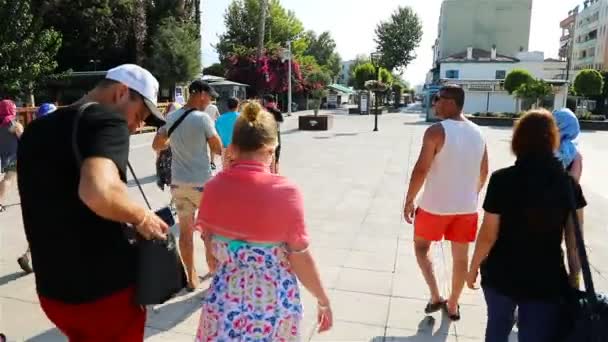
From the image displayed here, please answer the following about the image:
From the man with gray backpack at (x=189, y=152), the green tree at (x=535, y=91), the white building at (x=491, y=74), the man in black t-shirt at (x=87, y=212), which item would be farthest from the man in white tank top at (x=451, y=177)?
the white building at (x=491, y=74)

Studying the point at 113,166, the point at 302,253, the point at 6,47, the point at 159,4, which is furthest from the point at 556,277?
the point at 159,4

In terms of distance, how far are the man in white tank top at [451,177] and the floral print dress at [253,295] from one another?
1.65 metres

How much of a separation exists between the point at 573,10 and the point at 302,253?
321 ft

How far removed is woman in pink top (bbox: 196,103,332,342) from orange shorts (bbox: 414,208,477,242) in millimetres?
1556

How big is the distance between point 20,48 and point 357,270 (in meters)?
15.1

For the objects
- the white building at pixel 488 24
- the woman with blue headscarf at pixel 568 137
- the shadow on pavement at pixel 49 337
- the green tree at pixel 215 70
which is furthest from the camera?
the white building at pixel 488 24

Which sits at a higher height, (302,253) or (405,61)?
(405,61)

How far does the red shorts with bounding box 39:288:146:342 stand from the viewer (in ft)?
6.06

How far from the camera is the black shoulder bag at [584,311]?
1995 millimetres

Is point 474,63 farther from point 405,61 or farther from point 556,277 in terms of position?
point 556,277

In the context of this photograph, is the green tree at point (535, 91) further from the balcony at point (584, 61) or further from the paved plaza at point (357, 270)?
the balcony at point (584, 61)

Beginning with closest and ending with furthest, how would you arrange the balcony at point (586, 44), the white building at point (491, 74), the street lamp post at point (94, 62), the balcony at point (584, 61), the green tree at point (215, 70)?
the street lamp post at point (94, 62)
the white building at point (491, 74)
the green tree at point (215, 70)
the balcony at point (586, 44)
the balcony at point (584, 61)

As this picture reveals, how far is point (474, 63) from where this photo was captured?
4778 centimetres

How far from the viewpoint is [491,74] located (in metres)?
47.8
